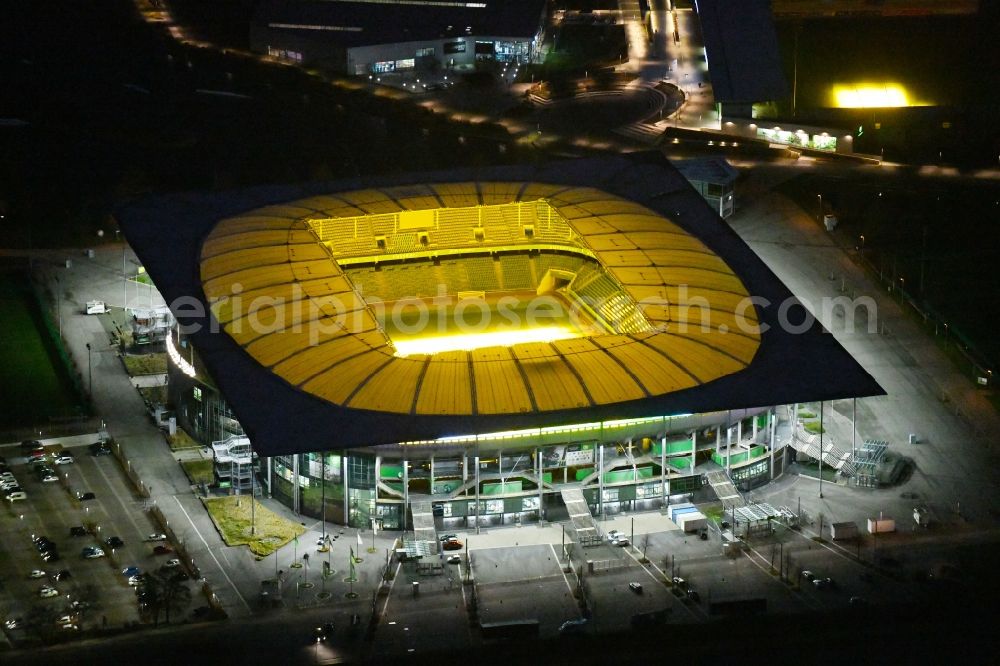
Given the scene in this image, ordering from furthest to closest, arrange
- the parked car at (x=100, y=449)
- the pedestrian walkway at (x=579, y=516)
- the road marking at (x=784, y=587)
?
the parked car at (x=100, y=449) → the pedestrian walkway at (x=579, y=516) → the road marking at (x=784, y=587)

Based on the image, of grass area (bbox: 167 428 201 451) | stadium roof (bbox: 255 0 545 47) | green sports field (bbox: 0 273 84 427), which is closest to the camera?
grass area (bbox: 167 428 201 451)

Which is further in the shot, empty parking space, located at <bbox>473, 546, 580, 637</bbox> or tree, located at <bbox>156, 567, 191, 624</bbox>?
tree, located at <bbox>156, 567, 191, 624</bbox>

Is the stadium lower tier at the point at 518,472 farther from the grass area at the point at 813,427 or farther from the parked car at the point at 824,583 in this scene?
the parked car at the point at 824,583

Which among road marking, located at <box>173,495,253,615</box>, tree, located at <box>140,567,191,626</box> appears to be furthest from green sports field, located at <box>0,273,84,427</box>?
tree, located at <box>140,567,191,626</box>

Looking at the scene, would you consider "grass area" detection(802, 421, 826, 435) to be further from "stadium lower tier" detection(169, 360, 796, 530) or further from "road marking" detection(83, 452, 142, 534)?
"road marking" detection(83, 452, 142, 534)

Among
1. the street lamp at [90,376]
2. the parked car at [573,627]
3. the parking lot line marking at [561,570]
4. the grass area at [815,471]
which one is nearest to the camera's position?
the parked car at [573,627]

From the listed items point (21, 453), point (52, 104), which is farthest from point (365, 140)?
point (21, 453)

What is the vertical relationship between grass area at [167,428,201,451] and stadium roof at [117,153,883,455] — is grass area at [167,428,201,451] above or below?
below

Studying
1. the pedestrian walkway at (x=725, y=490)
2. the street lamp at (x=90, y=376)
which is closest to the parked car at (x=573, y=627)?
the pedestrian walkway at (x=725, y=490)
